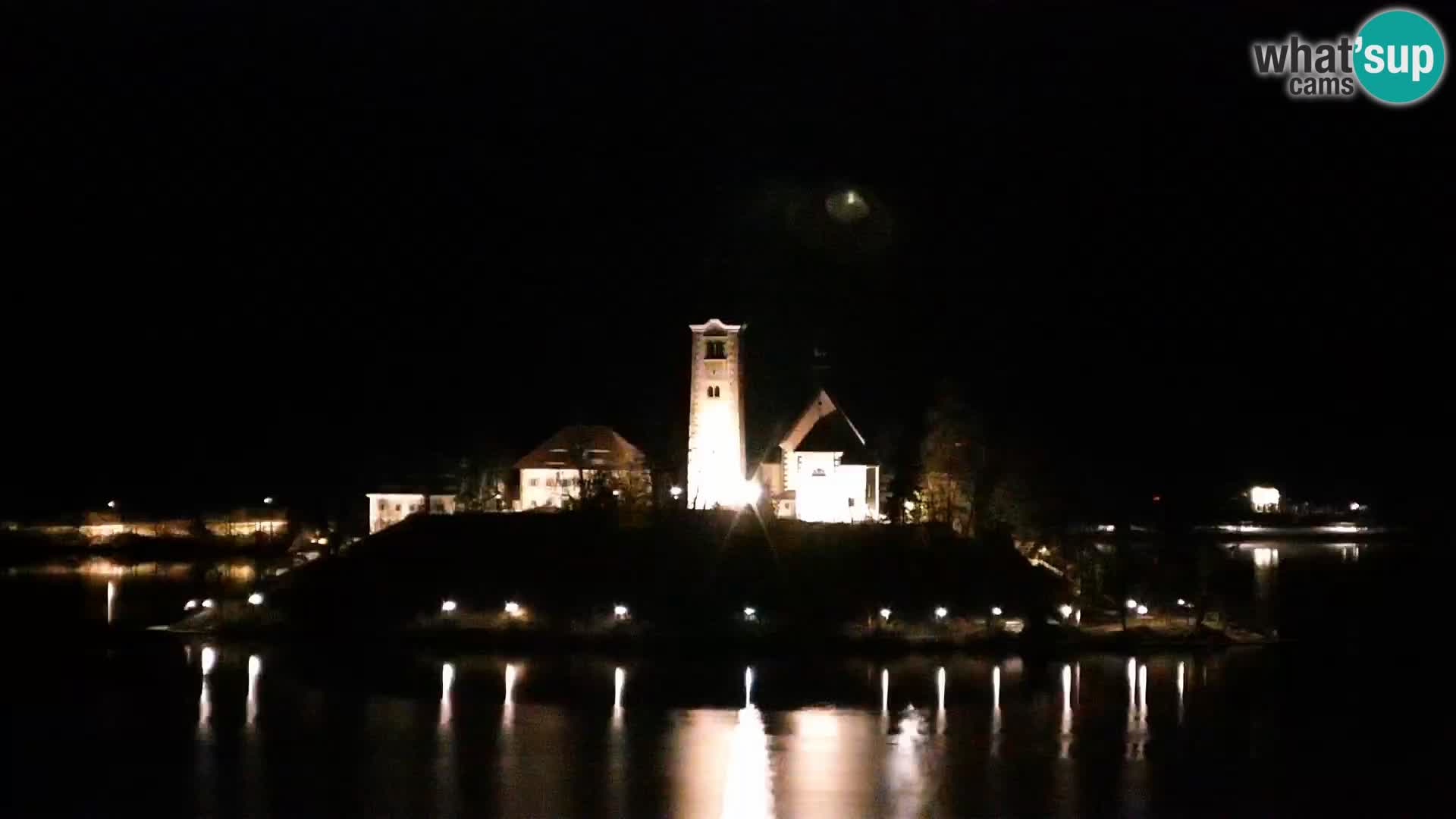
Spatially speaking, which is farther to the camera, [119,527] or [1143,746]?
[119,527]

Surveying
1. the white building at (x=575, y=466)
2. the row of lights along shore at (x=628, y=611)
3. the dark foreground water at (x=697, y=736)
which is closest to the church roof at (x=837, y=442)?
the white building at (x=575, y=466)

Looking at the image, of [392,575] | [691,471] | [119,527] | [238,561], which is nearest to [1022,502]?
[691,471]

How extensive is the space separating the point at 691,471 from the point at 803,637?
338 inches

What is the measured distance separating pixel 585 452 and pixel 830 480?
22.9 ft

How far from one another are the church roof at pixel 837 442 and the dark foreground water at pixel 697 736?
376 inches

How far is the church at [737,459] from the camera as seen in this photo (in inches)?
1599

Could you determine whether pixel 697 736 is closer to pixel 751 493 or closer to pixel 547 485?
pixel 751 493

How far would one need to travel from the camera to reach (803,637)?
109ft

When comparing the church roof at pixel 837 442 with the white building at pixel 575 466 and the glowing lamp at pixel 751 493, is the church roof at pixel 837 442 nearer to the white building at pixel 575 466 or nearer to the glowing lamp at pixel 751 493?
the glowing lamp at pixel 751 493

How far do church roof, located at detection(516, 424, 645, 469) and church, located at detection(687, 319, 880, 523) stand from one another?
313 cm

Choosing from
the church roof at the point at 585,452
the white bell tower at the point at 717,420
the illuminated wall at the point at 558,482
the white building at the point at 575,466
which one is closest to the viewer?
the white bell tower at the point at 717,420

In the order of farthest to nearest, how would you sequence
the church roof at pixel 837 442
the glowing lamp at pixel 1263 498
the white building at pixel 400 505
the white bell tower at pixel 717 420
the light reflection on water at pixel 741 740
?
the glowing lamp at pixel 1263 498
the white building at pixel 400 505
the church roof at pixel 837 442
the white bell tower at pixel 717 420
the light reflection on water at pixel 741 740

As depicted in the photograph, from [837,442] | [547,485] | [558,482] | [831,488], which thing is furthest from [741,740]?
[547,485]

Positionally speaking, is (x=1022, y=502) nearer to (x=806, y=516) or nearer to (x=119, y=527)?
(x=806, y=516)
